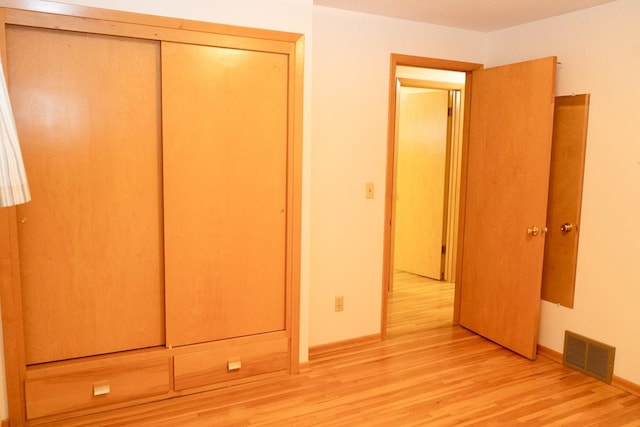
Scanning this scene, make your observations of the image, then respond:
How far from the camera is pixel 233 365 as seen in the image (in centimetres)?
262

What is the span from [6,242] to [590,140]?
10.7 ft

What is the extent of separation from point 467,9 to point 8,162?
2.79m

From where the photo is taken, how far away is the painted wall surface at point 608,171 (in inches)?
103

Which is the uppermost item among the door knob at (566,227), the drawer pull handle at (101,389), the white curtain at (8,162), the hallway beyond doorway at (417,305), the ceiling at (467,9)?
the ceiling at (467,9)

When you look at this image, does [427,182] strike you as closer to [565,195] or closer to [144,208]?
[565,195]

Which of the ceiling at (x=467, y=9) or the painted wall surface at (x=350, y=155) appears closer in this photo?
the ceiling at (x=467, y=9)

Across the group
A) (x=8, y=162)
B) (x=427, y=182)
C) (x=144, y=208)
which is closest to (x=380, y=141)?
(x=144, y=208)

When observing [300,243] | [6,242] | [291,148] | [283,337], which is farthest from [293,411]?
[6,242]

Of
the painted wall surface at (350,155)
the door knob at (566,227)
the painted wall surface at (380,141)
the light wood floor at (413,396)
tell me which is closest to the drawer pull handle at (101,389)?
the light wood floor at (413,396)

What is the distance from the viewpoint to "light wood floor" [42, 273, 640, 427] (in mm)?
2357

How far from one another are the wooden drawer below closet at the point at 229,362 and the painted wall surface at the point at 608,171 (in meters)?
1.92

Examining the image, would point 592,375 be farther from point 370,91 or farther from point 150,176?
point 150,176

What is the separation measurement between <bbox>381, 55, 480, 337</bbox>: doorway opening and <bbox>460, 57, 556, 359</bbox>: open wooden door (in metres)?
0.91

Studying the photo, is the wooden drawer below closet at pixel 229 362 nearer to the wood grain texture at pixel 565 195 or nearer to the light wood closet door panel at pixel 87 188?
the light wood closet door panel at pixel 87 188
